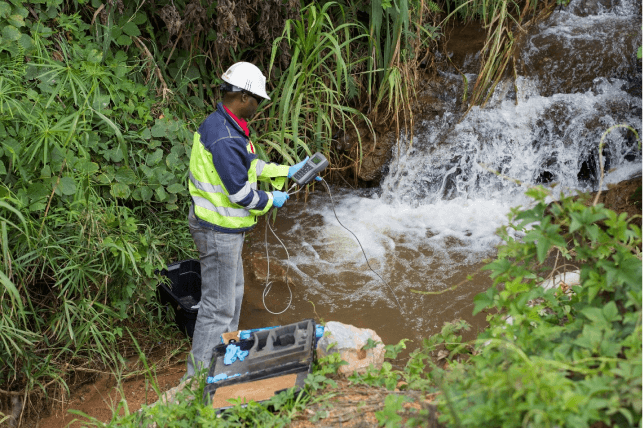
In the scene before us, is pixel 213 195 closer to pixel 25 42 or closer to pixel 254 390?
pixel 254 390

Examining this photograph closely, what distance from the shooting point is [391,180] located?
4941 mm

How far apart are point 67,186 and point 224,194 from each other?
0.95m

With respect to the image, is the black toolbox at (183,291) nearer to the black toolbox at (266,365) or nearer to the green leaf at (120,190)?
the green leaf at (120,190)

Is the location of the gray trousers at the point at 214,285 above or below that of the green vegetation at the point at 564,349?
below

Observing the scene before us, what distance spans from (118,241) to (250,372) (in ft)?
4.08

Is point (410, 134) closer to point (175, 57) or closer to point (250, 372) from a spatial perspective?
point (175, 57)

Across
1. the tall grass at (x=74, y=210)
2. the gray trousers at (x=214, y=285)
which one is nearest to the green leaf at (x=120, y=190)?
the tall grass at (x=74, y=210)

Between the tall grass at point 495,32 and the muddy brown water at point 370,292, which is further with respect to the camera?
the tall grass at point 495,32

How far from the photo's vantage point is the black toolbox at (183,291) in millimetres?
3283

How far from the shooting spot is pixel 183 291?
11.6 feet

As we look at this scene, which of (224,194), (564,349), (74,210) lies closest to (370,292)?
(224,194)

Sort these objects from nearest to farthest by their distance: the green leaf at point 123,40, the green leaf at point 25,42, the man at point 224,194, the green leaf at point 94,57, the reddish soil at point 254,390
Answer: the reddish soil at point 254,390, the man at point 224,194, the green leaf at point 25,42, the green leaf at point 94,57, the green leaf at point 123,40

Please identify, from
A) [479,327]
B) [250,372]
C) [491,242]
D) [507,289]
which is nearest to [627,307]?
[507,289]

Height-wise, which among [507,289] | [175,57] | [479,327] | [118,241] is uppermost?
[175,57]
